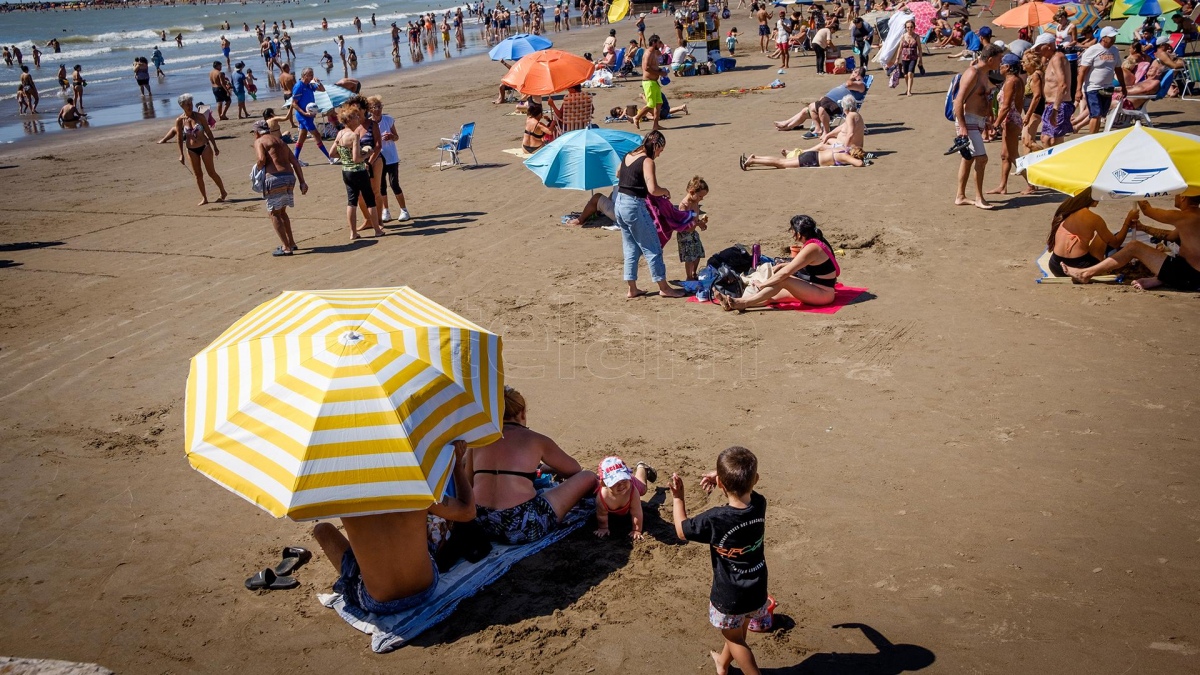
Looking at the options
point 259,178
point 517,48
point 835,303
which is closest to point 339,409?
point 835,303

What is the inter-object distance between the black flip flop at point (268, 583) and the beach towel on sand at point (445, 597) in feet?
0.80

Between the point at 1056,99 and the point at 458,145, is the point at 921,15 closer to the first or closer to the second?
the point at 1056,99

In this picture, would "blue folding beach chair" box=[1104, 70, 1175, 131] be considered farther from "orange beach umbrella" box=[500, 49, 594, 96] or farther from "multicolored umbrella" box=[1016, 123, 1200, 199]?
"orange beach umbrella" box=[500, 49, 594, 96]

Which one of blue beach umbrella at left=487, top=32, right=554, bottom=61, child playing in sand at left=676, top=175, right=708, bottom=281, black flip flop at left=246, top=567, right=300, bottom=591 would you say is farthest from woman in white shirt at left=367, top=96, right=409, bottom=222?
blue beach umbrella at left=487, top=32, right=554, bottom=61

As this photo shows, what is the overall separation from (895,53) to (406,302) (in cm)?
1854

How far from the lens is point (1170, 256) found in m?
8.13

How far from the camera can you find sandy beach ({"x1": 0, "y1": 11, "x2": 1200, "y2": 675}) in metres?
4.45

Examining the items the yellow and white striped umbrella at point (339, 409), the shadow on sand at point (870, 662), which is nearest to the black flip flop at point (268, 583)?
the yellow and white striped umbrella at point (339, 409)

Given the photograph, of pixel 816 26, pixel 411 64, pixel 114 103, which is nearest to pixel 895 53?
pixel 816 26

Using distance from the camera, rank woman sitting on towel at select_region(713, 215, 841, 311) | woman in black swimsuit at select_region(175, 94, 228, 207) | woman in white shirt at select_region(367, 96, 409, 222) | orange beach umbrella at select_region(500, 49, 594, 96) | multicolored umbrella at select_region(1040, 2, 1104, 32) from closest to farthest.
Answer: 1. woman sitting on towel at select_region(713, 215, 841, 311)
2. woman in white shirt at select_region(367, 96, 409, 222)
3. woman in black swimsuit at select_region(175, 94, 228, 207)
4. orange beach umbrella at select_region(500, 49, 594, 96)
5. multicolored umbrella at select_region(1040, 2, 1104, 32)

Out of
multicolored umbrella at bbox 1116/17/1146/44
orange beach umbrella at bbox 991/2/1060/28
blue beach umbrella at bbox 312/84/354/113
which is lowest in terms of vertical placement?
blue beach umbrella at bbox 312/84/354/113

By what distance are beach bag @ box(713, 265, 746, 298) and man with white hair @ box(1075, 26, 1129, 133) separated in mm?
8517

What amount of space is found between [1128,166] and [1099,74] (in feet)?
23.3

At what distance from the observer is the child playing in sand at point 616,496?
5.16m
